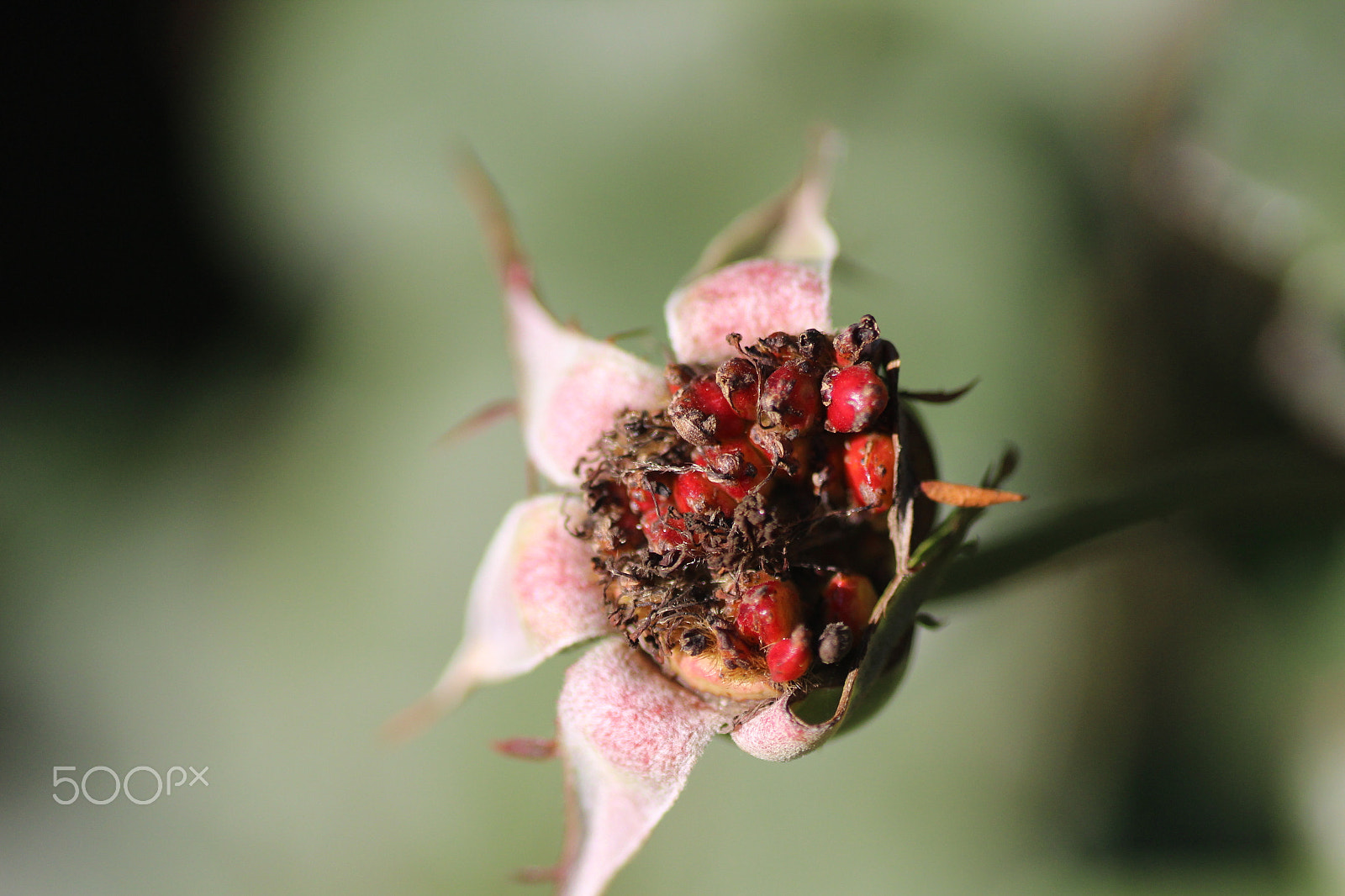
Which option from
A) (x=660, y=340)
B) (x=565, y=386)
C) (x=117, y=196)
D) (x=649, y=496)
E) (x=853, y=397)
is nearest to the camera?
(x=853, y=397)

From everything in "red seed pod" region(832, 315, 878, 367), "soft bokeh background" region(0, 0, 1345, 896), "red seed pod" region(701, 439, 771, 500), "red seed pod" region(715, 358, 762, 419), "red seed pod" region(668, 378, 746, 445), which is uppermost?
"red seed pod" region(832, 315, 878, 367)

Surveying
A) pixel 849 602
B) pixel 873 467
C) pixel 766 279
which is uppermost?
pixel 766 279

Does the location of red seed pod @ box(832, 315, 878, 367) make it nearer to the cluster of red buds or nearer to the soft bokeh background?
the cluster of red buds

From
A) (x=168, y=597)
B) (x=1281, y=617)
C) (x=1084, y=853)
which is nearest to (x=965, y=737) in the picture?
(x=1084, y=853)

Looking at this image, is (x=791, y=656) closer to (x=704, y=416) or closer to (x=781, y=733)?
(x=781, y=733)

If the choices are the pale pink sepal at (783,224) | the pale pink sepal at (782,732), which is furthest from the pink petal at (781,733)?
the pale pink sepal at (783,224)

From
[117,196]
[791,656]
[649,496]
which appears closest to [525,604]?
[649,496]

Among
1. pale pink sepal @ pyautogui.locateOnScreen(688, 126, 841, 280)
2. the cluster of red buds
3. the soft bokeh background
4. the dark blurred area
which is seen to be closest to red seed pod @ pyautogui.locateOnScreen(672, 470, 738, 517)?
the cluster of red buds
